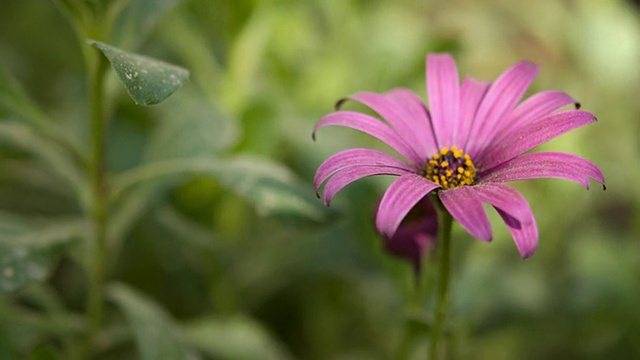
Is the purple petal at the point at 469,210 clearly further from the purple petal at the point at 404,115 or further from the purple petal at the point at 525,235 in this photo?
the purple petal at the point at 404,115

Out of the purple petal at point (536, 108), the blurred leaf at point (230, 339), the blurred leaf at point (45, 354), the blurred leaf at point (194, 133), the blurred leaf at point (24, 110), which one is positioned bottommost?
the blurred leaf at point (45, 354)

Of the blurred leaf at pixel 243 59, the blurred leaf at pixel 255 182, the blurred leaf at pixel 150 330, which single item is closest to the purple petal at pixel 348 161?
the blurred leaf at pixel 255 182

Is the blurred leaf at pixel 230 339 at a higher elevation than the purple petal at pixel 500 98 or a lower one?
lower

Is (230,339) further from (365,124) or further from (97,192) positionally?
(365,124)

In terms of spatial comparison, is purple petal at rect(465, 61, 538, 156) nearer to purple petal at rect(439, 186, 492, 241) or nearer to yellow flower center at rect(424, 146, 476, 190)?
yellow flower center at rect(424, 146, 476, 190)

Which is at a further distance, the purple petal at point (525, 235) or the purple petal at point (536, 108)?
the purple petal at point (536, 108)
